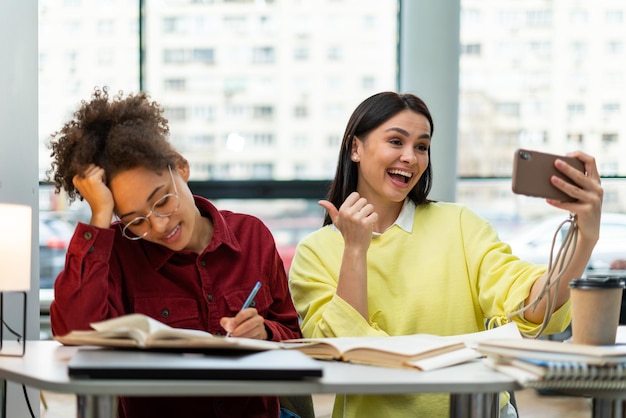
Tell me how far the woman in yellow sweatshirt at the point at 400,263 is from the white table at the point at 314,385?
1.43ft

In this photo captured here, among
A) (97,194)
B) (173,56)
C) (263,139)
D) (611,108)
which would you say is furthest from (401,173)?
(611,108)

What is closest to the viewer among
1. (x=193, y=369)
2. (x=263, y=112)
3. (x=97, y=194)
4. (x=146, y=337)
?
(x=193, y=369)

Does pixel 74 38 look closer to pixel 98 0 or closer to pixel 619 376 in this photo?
pixel 98 0

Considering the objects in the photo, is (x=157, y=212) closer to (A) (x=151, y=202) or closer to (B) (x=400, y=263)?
(A) (x=151, y=202)

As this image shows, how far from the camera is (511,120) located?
4.92 meters

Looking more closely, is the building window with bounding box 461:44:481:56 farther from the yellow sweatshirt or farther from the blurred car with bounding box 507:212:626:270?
the yellow sweatshirt

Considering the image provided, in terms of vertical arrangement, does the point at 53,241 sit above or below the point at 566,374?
below

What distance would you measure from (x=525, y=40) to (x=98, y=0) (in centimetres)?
236

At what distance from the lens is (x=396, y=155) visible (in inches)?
88.4

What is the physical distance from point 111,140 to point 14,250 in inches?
12.0

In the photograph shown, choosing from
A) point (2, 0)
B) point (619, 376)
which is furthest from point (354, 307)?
point (2, 0)

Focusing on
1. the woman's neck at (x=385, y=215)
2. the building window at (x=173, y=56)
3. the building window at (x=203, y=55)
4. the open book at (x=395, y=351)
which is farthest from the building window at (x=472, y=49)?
the open book at (x=395, y=351)

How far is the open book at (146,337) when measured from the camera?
4.81 feet

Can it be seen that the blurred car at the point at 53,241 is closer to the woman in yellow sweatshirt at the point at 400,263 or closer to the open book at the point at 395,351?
the woman in yellow sweatshirt at the point at 400,263
